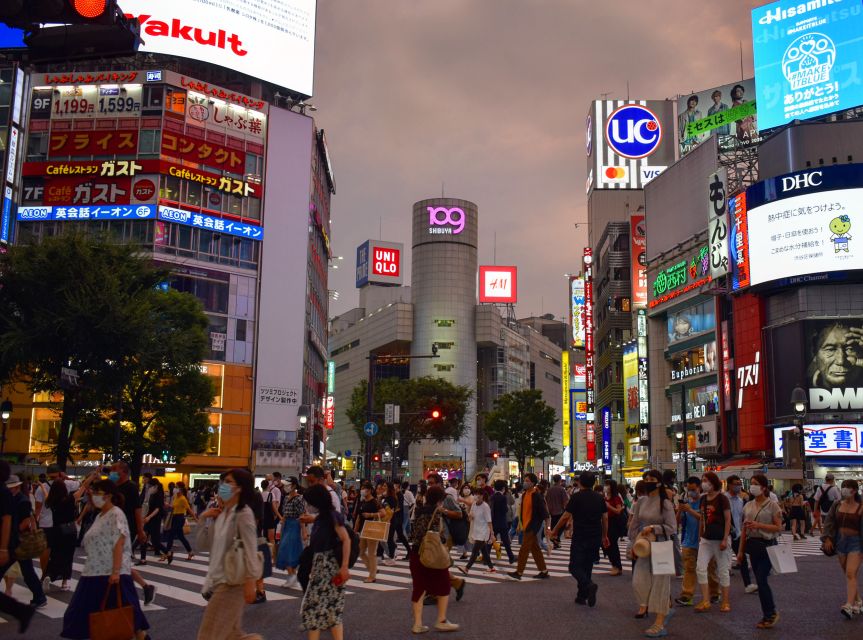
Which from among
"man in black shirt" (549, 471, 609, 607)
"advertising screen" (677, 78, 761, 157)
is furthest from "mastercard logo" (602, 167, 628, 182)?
"man in black shirt" (549, 471, 609, 607)

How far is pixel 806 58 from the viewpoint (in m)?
60.1

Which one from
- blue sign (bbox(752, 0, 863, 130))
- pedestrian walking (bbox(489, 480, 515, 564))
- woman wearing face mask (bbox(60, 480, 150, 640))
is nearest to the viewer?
woman wearing face mask (bbox(60, 480, 150, 640))

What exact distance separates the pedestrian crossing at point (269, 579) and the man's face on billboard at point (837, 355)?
101ft

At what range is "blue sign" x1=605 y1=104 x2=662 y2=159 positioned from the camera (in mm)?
103625

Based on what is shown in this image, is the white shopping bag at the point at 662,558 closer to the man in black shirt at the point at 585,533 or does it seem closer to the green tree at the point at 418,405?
the man in black shirt at the point at 585,533

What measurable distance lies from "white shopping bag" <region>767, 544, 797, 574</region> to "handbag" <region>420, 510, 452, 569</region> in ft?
13.6

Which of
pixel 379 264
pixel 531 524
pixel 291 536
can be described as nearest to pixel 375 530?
pixel 291 536

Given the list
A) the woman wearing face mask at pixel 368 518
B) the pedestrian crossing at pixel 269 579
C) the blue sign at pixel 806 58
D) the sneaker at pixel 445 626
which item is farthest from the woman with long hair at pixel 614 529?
the blue sign at pixel 806 58

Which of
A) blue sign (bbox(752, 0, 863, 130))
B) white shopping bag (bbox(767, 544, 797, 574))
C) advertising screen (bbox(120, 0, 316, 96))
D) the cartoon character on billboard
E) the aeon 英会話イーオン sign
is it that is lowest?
white shopping bag (bbox(767, 544, 797, 574))

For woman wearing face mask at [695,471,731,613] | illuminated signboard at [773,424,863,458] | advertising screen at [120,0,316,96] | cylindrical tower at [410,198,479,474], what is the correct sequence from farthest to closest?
cylindrical tower at [410,198,479,474] < advertising screen at [120,0,316,96] < illuminated signboard at [773,424,863,458] < woman wearing face mask at [695,471,731,613]

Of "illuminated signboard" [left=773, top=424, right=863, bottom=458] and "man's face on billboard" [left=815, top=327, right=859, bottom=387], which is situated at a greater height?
"man's face on billboard" [left=815, top=327, right=859, bottom=387]

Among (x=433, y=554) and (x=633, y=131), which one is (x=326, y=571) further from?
(x=633, y=131)

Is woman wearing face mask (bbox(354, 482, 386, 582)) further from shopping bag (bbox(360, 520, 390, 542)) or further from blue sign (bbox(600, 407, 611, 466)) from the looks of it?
blue sign (bbox(600, 407, 611, 466))

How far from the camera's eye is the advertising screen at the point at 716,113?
246 ft
